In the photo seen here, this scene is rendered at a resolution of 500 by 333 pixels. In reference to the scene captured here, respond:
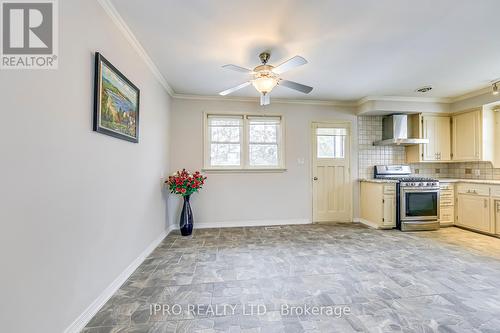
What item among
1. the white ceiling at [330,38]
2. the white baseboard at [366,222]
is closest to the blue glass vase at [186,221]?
the white ceiling at [330,38]

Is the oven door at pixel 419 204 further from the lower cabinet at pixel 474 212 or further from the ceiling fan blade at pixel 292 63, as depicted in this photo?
the ceiling fan blade at pixel 292 63

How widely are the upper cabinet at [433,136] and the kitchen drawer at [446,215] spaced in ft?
3.21

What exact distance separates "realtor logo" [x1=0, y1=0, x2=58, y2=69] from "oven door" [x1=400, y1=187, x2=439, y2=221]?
16.4ft

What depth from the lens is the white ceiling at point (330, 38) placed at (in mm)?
1907

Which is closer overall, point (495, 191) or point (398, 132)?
point (495, 191)

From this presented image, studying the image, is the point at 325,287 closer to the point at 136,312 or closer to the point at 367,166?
the point at 136,312

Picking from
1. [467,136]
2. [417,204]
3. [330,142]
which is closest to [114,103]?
[330,142]

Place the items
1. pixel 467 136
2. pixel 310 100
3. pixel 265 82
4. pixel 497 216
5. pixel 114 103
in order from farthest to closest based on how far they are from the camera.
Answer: pixel 310 100 < pixel 467 136 < pixel 497 216 < pixel 265 82 < pixel 114 103

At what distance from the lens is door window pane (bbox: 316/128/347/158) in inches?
185

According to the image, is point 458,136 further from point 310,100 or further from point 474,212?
point 310,100

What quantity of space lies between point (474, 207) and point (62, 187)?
580 cm

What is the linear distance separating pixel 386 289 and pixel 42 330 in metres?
2.59

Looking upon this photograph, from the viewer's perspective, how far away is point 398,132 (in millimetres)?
4465

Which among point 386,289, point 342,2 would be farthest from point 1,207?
point 386,289
